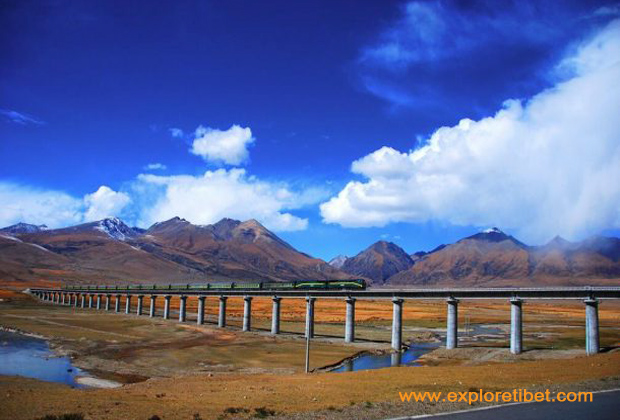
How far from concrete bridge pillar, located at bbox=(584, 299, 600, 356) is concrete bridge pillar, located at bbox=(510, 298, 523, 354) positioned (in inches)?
273

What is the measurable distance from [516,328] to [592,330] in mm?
8013

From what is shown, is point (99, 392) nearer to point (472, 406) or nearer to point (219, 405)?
point (219, 405)

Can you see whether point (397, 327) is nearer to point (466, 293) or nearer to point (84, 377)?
point (466, 293)

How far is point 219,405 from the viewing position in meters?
25.7

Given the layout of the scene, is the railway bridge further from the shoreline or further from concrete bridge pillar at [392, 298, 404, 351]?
the shoreline

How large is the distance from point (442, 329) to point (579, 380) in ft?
244

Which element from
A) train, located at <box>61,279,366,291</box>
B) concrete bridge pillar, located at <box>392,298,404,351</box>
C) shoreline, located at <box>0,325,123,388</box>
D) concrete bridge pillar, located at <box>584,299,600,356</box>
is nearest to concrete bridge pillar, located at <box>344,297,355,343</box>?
train, located at <box>61,279,366,291</box>

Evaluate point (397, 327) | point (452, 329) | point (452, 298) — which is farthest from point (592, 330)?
point (397, 327)

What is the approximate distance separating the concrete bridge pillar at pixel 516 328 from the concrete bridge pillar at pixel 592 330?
6939 millimetres

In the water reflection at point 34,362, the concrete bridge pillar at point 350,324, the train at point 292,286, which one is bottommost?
the water reflection at point 34,362

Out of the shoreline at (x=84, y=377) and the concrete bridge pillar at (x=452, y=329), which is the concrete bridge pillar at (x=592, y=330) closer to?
the concrete bridge pillar at (x=452, y=329)

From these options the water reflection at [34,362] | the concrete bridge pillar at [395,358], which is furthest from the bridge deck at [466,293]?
the water reflection at [34,362]

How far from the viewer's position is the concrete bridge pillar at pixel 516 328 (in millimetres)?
56344

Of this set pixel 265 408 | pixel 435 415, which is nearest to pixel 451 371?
pixel 435 415
